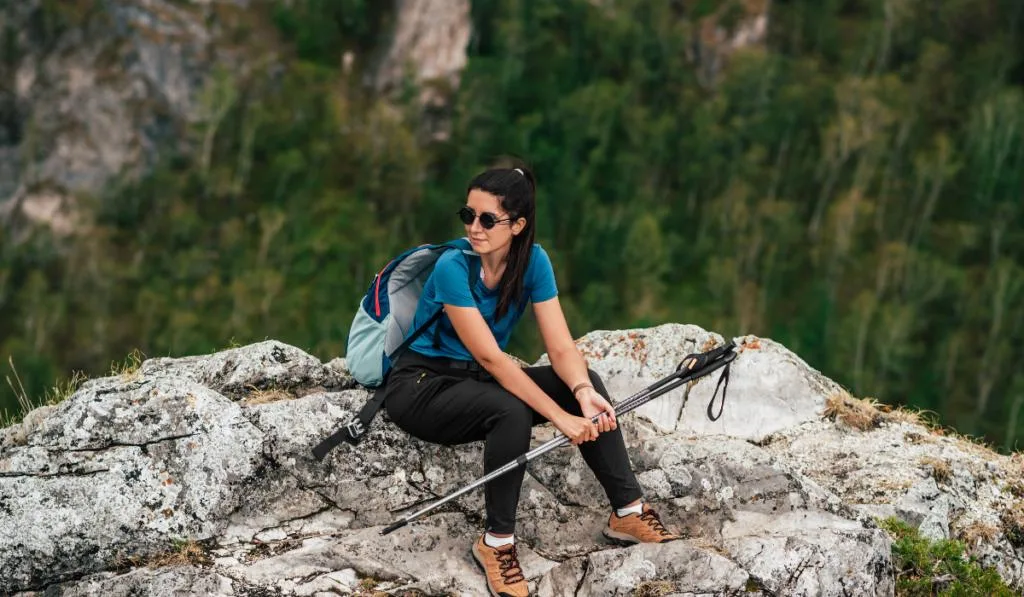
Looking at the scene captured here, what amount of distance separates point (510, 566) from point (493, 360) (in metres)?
1.39

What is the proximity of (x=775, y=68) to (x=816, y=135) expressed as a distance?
873 centimetres

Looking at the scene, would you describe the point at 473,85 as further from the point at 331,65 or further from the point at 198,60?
the point at 198,60

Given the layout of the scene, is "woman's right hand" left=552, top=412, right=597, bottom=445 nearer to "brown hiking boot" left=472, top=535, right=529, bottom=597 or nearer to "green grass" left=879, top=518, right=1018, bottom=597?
"brown hiking boot" left=472, top=535, right=529, bottom=597

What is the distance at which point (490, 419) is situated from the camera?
316 inches

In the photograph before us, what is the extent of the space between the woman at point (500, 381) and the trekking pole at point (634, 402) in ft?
0.25

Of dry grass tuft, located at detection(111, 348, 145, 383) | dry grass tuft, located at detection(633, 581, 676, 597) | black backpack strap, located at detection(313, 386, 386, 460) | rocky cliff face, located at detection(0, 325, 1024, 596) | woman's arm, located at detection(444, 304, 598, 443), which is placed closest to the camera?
dry grass tuft, located at detection(633, 581, 676, 597)

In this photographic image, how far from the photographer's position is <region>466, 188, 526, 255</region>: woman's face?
317 inches

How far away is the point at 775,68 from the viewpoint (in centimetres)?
13000

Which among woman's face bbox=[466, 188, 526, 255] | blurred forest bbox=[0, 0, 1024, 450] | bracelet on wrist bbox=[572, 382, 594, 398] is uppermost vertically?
woman's face bbox=[466, 188, 526, 255]

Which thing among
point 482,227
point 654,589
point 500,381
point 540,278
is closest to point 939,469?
point 654,589

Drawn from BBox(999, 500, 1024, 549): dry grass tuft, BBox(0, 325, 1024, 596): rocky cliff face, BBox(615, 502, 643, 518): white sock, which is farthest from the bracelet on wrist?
BBox(999, 500, 1024, 549): dry grass tuft

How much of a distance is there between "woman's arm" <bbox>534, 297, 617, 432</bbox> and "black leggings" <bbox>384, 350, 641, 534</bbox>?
17cm

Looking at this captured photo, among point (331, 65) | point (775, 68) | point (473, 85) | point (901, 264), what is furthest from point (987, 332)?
point (331, 65)

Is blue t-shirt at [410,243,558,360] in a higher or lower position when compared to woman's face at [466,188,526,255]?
lower
